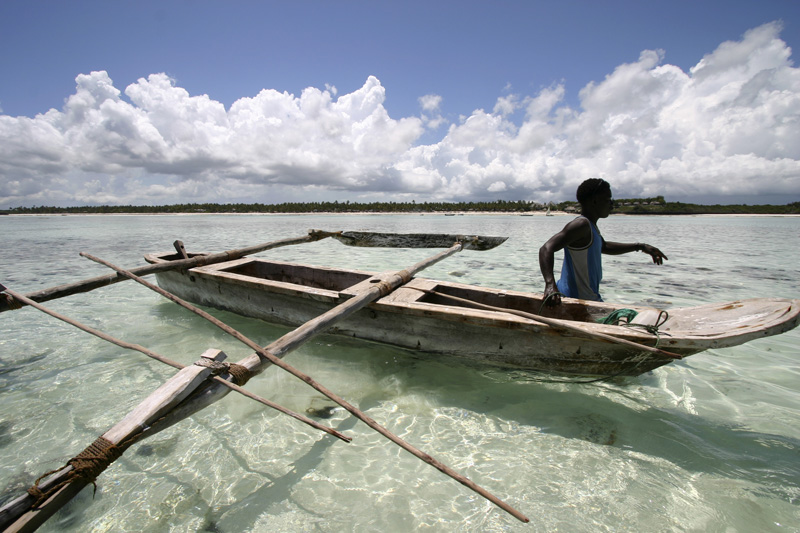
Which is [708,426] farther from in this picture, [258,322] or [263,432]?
[258,322]

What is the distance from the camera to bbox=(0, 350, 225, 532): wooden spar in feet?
4.40

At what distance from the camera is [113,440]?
1630mm

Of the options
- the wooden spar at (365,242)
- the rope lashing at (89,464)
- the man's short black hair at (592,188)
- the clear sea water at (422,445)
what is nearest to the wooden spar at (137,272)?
the wooden spar at (365,242)

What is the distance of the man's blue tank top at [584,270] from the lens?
370cm

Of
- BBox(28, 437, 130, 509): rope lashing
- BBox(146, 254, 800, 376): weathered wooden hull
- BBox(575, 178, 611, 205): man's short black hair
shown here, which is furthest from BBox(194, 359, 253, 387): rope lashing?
BBox(575, 178, 611, 205): man's short black hair

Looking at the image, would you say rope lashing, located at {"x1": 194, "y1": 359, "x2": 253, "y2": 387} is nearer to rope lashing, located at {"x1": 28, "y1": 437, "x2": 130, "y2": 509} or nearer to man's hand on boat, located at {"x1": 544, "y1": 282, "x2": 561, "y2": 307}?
rope lashing, located at {"x1": 28, "y1": 437, "x2": 130, "y2": 509}

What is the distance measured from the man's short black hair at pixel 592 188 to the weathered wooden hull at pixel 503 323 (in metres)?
1.12

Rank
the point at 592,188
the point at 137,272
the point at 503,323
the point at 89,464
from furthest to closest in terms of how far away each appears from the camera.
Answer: the point at 137,272, the point at 592,188, the point at 503,323, the point at 89,464

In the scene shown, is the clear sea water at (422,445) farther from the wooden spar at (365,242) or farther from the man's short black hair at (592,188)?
the man's short black hair at (592,188)

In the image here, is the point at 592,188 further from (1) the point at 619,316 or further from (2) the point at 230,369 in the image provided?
(2) the point at 230,369

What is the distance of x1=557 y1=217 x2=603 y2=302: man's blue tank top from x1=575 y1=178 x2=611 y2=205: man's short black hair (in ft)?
Result: 1.02

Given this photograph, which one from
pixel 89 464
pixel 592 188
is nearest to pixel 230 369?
pixel 89 464

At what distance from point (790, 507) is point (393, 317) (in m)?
3.28

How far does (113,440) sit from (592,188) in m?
4.21
